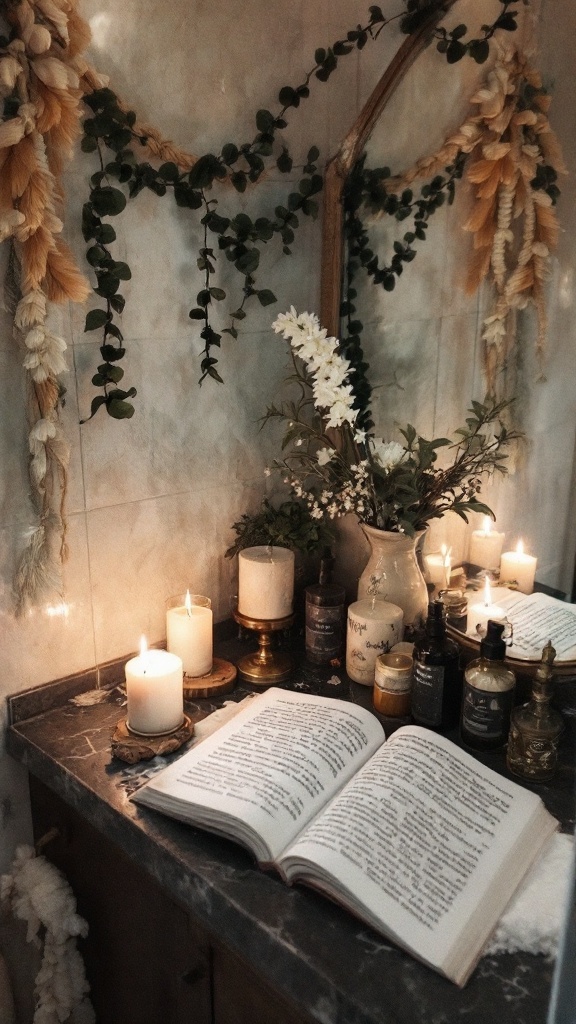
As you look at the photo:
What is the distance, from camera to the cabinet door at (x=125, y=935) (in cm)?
105

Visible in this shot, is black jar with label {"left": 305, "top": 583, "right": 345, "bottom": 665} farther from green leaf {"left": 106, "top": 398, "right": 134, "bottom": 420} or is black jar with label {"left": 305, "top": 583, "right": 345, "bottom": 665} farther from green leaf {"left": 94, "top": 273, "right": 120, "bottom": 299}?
green leaf {"left": 94, "top": 273, "right": 120, "bottom": 299}

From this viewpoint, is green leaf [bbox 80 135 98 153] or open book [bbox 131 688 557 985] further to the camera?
green leaf [bbox 80 135 98 153]

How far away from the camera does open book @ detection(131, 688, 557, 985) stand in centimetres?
85

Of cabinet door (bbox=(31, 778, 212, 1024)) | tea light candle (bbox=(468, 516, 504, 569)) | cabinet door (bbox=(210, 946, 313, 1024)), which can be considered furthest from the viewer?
tea light candle (bbox=(468, 516, 504, 569))

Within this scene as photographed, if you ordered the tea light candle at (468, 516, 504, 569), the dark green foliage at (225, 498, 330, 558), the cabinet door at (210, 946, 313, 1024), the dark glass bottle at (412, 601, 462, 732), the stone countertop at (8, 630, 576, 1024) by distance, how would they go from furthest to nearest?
the dark green foliage at (225, 498, 330, 558)
the tea light candle at (468, 516, 504, 569)
the dark glass bottle at (412, 601, 462, 732)
the cabinet door at (210, 946, 313, 1024)
the stone countertop at (8, 630, 576, 1024)

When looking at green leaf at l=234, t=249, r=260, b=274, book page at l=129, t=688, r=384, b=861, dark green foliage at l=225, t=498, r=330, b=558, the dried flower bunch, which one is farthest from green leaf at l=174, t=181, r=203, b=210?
book page at l=129, t=688, r=384, b=861

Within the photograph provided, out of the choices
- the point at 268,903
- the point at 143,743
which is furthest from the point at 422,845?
the point at 143,743

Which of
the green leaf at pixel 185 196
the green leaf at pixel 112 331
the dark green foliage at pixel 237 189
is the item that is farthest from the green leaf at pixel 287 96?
the green leaf at pixel 112 331

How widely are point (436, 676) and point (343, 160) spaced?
826 millimetres

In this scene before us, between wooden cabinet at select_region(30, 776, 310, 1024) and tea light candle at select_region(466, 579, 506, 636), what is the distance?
22.5 inches

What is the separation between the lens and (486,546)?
51.1 inches

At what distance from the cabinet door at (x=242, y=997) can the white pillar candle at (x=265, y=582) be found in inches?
20.9

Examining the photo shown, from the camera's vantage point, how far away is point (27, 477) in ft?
3.75

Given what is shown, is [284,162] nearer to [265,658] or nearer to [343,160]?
[343,160]
